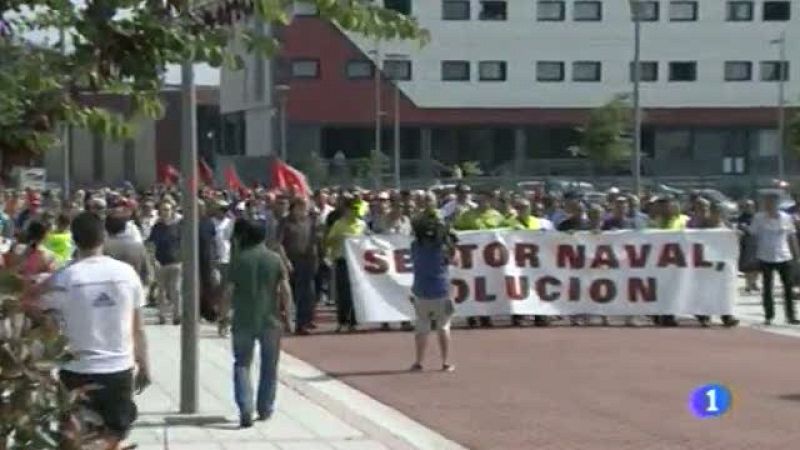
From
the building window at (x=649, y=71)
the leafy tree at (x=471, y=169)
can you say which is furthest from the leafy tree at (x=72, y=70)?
the building window at (x=649, y=71)

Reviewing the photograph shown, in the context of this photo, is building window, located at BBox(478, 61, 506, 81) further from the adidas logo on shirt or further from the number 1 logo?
the adidas logo on shirt

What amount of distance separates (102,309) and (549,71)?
7568 centimetres

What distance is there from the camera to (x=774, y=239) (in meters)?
A: 20.8

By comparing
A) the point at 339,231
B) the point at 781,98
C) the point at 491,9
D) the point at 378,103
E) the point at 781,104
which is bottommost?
the point at 339,231

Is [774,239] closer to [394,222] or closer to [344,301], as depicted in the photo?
[394,222]

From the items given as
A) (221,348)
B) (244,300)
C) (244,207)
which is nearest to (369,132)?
(244,207)

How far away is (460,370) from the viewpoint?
15.4m

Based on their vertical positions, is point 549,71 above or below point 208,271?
above

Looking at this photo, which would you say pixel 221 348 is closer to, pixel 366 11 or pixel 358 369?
pixel 358 369

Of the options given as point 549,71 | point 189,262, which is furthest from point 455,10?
point 189,262

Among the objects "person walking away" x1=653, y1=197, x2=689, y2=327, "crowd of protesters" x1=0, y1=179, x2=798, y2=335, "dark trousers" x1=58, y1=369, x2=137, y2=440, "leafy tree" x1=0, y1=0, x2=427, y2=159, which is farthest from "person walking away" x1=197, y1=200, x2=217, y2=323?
"leafy tree" x1=0, y1=0, x2=427, y2=159

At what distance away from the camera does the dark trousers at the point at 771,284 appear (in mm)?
20453

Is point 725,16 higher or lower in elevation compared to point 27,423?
higher

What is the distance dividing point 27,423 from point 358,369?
1241 centimetres
